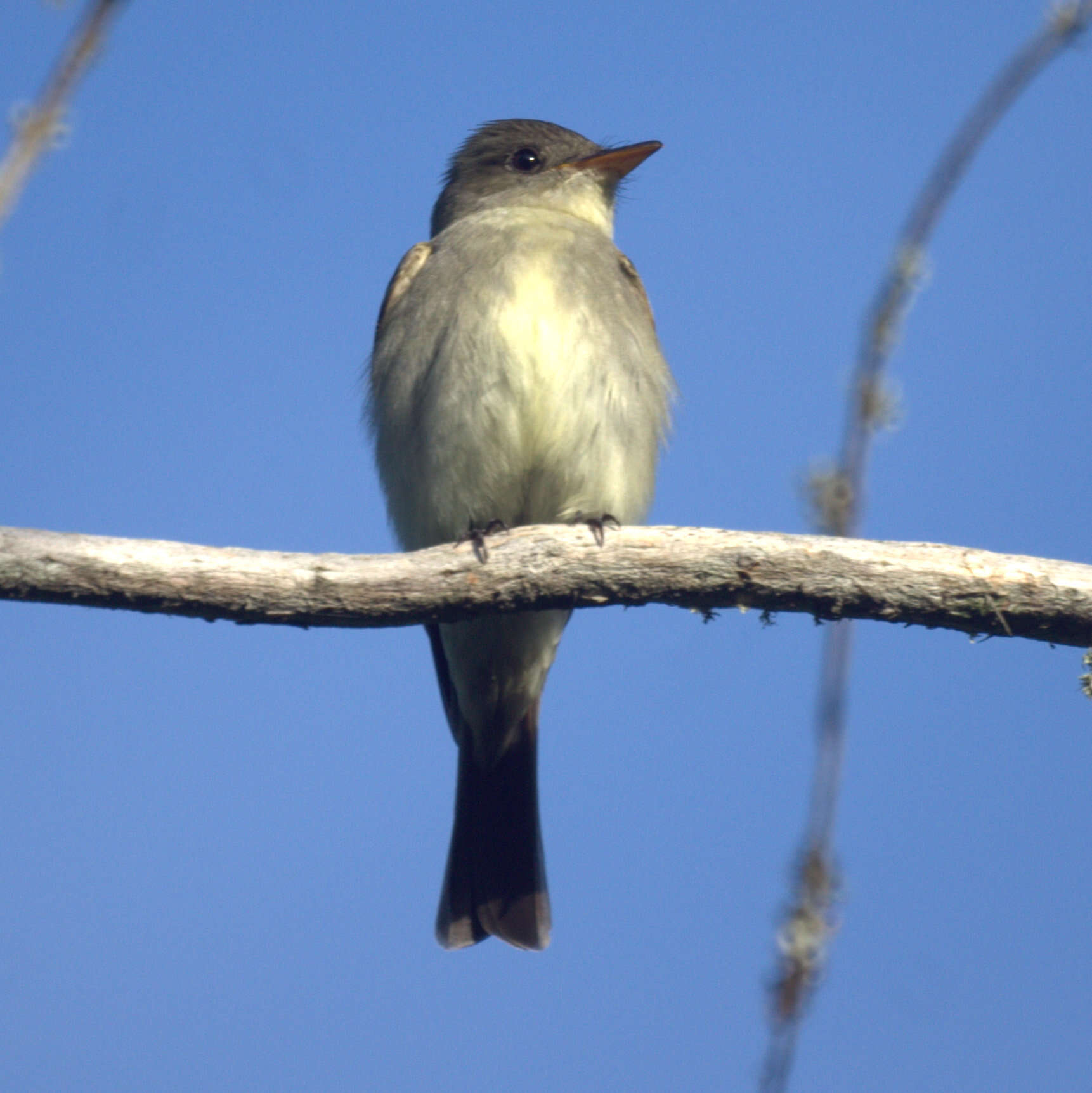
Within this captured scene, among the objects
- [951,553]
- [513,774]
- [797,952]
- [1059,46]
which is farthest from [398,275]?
[797,952]

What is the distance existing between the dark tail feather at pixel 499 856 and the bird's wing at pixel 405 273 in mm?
1928

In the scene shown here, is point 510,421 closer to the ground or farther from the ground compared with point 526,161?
closer to the ground

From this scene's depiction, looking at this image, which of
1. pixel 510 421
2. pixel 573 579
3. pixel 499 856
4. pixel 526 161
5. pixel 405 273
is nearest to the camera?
pixel 573 579

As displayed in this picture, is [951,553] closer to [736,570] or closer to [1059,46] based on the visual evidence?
[736,570]

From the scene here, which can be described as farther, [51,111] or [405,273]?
[405,273]

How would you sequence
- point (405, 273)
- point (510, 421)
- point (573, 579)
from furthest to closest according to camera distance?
point (405, 273) < point (510, 421) < point (573, 579)

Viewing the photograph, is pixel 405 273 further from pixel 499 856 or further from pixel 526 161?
pixel 499 856

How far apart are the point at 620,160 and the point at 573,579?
2.99 meters

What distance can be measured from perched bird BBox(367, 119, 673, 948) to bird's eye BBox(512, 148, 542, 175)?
0.05 ft

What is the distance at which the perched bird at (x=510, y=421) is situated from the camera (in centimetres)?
501

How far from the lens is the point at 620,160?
6199 millimetres

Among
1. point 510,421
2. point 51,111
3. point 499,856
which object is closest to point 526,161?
point 510,421

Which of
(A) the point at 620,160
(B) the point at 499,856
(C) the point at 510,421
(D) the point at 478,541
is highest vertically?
(A) the point at 620,160

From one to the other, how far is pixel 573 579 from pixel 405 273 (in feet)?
8.05
